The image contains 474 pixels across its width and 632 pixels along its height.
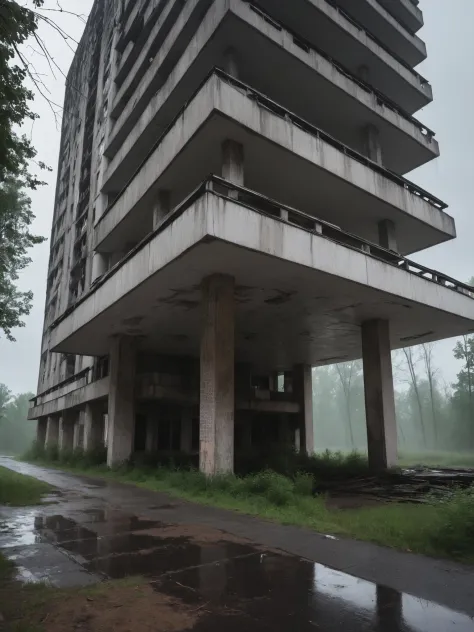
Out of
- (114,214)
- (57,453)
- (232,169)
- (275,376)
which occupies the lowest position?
(57,453)

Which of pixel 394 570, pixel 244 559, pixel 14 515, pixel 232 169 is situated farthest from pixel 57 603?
pixel 232 169

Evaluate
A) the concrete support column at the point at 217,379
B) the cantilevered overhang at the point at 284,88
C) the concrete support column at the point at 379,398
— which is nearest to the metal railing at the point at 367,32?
the cantilevered overhang at the point at 284,88

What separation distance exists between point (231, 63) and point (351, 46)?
23.0 ft

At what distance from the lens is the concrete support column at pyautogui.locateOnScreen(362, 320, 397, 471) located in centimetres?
1633

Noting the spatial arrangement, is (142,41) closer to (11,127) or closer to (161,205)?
(161,205)

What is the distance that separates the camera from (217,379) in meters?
12.0

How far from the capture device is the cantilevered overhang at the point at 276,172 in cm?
1231

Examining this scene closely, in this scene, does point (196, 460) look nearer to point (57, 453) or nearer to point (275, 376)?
point (275, 376)

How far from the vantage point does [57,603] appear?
3715 mm

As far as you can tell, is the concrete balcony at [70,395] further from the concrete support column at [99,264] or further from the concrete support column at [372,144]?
the concrete support column at [372,144]

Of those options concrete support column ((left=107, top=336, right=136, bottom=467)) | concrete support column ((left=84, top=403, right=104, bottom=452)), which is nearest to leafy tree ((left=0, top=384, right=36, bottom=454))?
concrete support column ((left=84, top=403, right=104, bottom=452))

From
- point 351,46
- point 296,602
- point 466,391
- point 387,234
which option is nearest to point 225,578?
point 296,602

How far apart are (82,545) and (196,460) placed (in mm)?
15367

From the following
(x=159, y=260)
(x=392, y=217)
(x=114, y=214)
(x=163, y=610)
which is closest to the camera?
(x=163, y=610)
